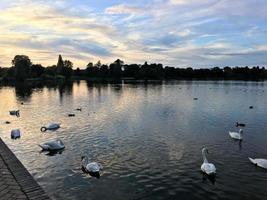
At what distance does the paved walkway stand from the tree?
165301 millimetres

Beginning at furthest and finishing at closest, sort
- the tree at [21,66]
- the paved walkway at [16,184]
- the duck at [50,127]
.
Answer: the tree at [21,66] → the duck at [50,127] → the paved walkway at [16,184]

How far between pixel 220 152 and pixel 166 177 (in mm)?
7144

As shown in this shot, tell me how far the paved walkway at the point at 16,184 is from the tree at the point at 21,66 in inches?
6508

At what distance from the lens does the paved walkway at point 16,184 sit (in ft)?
43.7

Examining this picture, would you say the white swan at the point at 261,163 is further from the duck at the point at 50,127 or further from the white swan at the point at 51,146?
the duck at the point at 50,127

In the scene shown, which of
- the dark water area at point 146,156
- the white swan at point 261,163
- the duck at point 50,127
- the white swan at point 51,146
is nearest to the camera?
the dark water area at point 146,156

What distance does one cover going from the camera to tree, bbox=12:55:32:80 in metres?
174

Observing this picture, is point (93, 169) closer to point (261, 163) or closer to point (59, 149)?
point (59, 149)

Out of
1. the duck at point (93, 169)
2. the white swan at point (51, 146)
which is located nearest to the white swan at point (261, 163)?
the duck at point (93, 169)

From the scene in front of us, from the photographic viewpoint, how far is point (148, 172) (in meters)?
19.9

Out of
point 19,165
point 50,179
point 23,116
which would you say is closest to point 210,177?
point 50,179

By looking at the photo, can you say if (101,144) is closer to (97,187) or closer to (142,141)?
(142,141)

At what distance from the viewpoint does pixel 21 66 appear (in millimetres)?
174875

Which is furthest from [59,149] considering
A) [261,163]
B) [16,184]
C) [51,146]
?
[261,163]
